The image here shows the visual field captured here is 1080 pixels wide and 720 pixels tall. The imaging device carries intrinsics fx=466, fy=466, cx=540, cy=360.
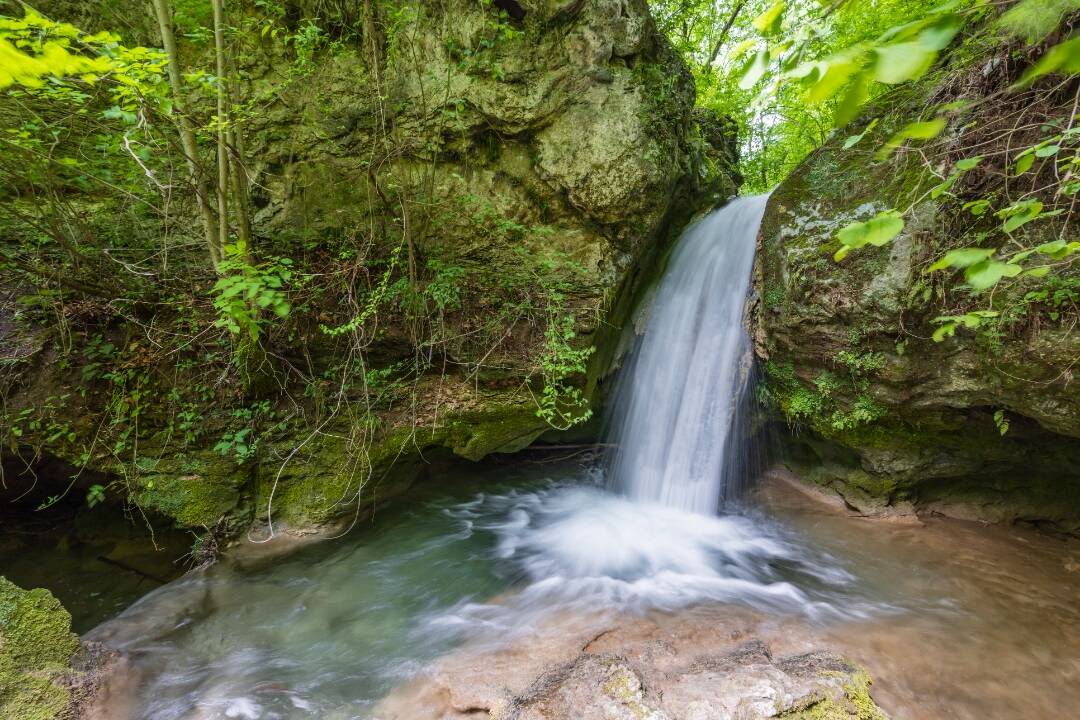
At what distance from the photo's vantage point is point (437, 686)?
2.80 metres

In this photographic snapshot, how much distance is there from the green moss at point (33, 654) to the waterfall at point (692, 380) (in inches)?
192

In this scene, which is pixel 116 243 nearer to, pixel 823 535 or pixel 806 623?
pixel 806 623

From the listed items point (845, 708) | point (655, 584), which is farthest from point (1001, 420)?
point (655, 584)

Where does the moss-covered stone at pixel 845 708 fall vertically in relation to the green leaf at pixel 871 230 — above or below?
below

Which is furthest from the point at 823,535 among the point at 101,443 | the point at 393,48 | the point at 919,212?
the point at 101,443

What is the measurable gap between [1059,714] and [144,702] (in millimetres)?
5138

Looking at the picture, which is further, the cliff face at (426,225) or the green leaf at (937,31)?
the cliff face at (426,225)

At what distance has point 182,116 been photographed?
3.37 meters

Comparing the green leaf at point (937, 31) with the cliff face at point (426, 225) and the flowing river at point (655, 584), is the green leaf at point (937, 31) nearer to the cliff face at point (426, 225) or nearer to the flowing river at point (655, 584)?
the flowing river at point (655, 584)

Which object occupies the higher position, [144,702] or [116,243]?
[116,243]

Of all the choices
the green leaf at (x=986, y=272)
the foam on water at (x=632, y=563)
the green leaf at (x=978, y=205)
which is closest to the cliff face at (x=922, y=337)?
the green leaf at (x=978, y=205)

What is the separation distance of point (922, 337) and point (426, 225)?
4691 mm

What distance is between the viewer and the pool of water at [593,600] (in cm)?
278

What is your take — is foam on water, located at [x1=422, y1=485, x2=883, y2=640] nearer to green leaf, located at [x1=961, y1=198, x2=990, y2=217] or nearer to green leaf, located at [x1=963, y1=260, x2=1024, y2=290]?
green leaf, located at [x1=961, y1=198, x2=990, y2=217]
